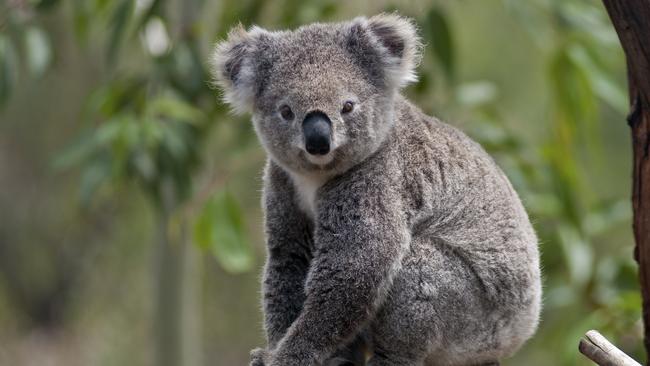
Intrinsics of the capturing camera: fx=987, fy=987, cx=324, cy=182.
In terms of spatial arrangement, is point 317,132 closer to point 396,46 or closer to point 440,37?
point 396,46

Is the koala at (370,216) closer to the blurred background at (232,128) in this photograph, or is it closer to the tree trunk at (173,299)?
the blurred background at (232,128)

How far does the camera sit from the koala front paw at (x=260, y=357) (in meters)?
2.84

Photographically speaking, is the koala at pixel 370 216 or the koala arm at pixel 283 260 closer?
the koala at pixel 370 216

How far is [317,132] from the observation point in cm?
264

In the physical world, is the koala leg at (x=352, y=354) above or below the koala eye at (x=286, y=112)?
below

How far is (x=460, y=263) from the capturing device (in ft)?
9.33

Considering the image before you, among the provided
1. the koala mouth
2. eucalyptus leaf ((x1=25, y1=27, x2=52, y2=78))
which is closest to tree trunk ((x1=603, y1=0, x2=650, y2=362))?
the koala mouth

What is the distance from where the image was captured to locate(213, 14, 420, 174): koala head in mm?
2723

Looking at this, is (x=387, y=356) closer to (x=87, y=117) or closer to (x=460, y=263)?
(x=460, y=263)

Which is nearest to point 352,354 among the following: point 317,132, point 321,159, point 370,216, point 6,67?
point 370,216

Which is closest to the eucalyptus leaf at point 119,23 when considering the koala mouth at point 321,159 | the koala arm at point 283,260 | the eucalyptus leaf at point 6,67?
the eucalyptus leaf at point 6,67

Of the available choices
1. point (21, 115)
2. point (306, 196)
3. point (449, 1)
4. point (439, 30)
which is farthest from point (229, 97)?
point (21, 115)

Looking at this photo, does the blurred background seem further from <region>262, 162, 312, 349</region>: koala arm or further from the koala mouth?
the koala mouth

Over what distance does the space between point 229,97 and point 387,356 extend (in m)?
0.92
